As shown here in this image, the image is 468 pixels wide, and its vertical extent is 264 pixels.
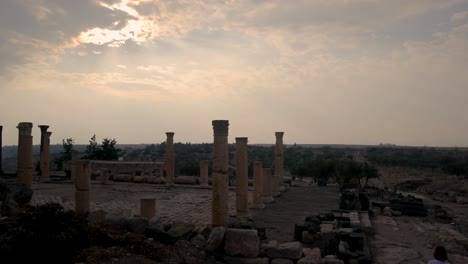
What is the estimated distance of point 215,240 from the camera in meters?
10.4

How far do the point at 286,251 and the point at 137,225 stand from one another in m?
3.60

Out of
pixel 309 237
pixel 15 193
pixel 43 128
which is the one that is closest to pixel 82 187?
pixel 15 193

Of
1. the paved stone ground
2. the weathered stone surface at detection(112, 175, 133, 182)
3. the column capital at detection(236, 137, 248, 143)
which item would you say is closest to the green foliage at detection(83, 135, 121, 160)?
the weathered stone surface at detection(112, 175, 133, 182)

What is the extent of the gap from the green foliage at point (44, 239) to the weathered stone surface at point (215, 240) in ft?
10.3

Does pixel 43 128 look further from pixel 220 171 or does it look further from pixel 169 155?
pixel 220 171

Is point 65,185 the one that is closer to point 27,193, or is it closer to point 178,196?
point 178,196

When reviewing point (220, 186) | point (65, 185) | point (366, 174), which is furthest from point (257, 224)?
point (366, 174)

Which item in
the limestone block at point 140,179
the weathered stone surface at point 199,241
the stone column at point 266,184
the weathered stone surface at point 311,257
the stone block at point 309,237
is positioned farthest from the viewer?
the limestone block at point 140,179

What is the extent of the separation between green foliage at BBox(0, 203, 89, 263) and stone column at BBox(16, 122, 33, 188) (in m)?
9.23

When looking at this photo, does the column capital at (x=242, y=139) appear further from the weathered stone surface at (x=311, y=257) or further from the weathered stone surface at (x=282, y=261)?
the weathered stone surface at (x=282, y=261)

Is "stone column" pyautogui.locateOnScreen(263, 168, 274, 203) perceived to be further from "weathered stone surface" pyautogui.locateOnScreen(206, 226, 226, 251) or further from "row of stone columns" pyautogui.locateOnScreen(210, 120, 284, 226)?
"weathered stone surface" pyautogui.locateOnScreen(206, 226, 226, 251)

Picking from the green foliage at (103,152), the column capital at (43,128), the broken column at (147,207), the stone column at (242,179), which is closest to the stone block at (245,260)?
the broken column at (147,207)

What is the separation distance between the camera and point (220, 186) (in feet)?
40.7

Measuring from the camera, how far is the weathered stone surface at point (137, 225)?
10516 millimetres
